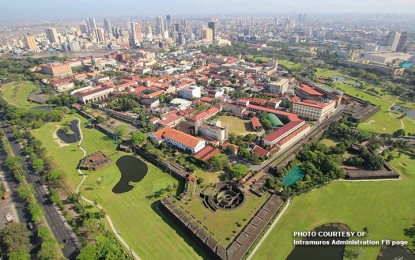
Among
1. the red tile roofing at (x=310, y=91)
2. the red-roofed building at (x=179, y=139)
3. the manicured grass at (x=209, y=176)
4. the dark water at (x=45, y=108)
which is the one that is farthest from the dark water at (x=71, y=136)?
the red tile roofing at (x=310, y=91)

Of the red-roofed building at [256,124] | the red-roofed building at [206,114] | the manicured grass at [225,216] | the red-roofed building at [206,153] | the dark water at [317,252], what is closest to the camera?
the dark water at [317,252]

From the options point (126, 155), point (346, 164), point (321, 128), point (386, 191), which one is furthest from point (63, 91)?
point (386, 191)

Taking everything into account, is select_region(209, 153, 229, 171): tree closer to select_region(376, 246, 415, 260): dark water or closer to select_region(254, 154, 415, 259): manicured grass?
select_region(254, 154, 415, 259): manicured grass

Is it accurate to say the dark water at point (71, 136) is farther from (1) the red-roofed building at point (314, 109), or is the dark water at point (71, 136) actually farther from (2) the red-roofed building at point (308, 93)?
(2) the red-roofed building at point (308, 93)

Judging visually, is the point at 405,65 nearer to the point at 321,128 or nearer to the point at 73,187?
the point at 321,128

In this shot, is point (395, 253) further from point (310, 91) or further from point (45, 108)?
point (45, 108)

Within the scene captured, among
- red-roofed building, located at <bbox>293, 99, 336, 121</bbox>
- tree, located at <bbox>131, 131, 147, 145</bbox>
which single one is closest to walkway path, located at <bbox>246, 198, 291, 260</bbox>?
tree, located at <bbox>131, 131, 147, 145</bbox>
